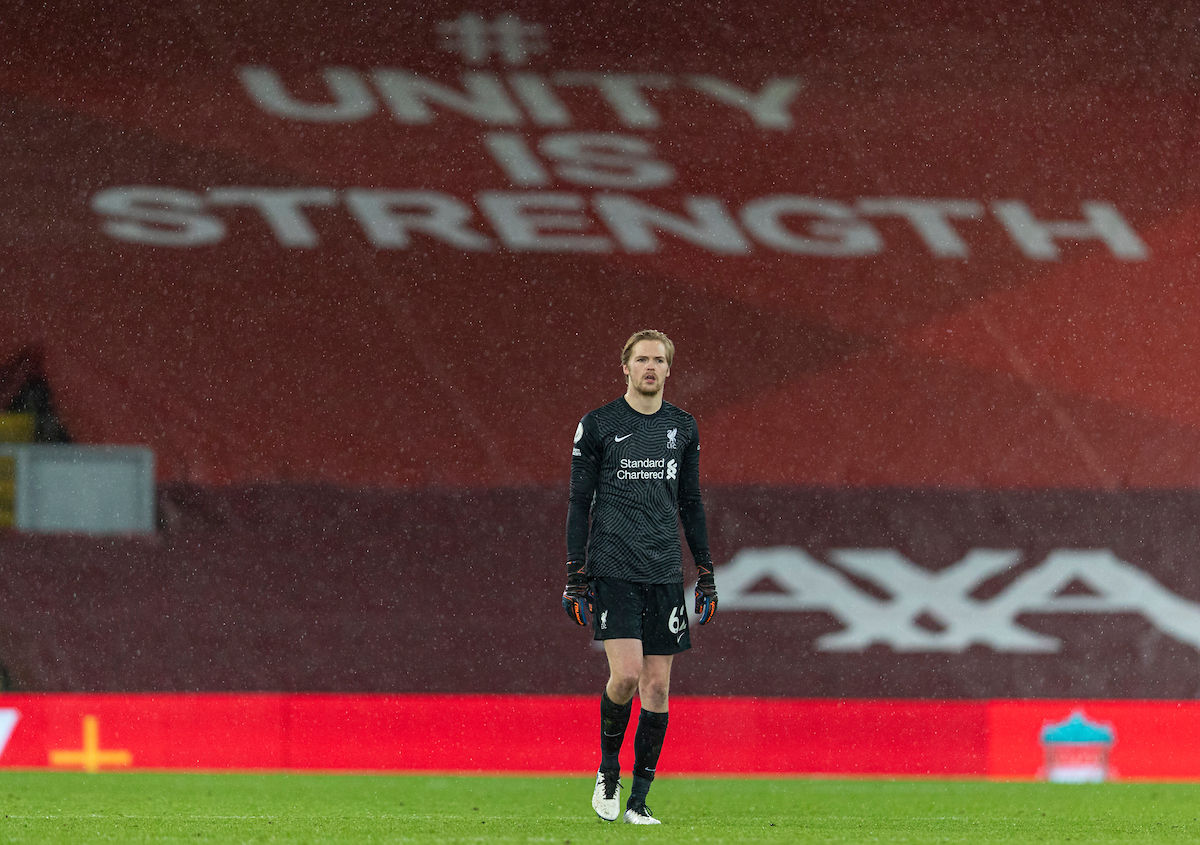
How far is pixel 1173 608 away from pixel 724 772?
4591mm

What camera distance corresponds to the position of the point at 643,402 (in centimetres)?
380

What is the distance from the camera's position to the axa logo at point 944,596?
31.1 ft

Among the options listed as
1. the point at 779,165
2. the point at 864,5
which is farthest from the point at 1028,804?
the point at 864,5

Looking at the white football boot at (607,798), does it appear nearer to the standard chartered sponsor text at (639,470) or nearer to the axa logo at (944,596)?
the standard chartered sponsor text at (639,470)

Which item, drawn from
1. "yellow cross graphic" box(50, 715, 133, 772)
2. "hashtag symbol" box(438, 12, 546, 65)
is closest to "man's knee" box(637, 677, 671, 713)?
"yellow cross graphic" box(50, 715, 133, 772)

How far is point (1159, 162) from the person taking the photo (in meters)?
10.1

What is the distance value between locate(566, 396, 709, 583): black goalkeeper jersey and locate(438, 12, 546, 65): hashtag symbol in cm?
658

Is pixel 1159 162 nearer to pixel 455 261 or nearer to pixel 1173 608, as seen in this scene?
pixel 1173 608

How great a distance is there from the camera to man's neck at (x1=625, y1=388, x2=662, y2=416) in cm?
379

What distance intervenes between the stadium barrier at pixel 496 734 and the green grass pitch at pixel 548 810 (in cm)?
22

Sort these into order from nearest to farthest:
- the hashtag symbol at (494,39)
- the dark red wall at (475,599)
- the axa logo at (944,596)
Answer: the dark red wall at (475,599), the axa logo at (944,596), the hashtag symbol at (494,39)

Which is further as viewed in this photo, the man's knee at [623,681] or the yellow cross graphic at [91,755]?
the yellow cross graphic at [91,755]

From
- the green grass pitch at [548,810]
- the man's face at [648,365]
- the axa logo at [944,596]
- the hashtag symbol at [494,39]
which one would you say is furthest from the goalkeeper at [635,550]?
the hashtag symbol at [494,39]

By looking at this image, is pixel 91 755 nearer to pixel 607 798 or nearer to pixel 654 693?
pixel 607 798
